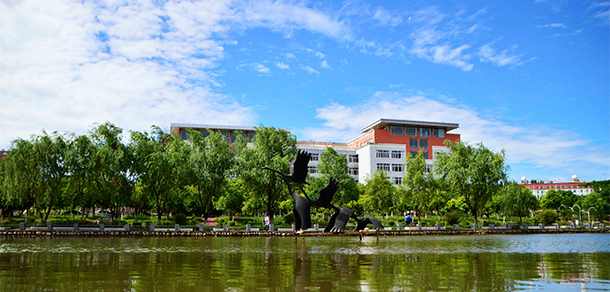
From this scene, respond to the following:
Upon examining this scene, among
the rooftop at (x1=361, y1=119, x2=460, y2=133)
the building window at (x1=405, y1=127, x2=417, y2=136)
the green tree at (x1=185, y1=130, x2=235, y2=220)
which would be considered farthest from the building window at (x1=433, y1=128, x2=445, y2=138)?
the green tree at (x1=185, y1=130, x2=235, y2=220)

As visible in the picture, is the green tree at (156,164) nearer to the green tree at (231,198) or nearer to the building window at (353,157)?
the green tree at (231,198)

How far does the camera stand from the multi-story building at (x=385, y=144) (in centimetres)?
7619

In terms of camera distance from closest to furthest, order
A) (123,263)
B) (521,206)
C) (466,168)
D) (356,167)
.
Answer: (123,263) < (466,168) < (521,206) < (356,167)

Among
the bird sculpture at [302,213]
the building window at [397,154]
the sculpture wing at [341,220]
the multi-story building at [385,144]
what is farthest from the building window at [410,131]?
the bird sculpture at [302,213]

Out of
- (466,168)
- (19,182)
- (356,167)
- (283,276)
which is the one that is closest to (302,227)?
(283,276)

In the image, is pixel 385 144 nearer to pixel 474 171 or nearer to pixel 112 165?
pixel 474 171

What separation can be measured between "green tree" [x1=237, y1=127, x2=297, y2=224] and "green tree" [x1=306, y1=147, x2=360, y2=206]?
23.6ft

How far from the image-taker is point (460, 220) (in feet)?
162

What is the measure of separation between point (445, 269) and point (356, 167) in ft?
230

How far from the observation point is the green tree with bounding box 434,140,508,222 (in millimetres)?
43250

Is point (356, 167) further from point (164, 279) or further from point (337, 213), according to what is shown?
point (164, 279)

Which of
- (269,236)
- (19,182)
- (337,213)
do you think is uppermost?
(19,182)

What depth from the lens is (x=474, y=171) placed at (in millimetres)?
42719

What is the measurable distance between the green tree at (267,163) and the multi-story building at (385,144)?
32.3m
